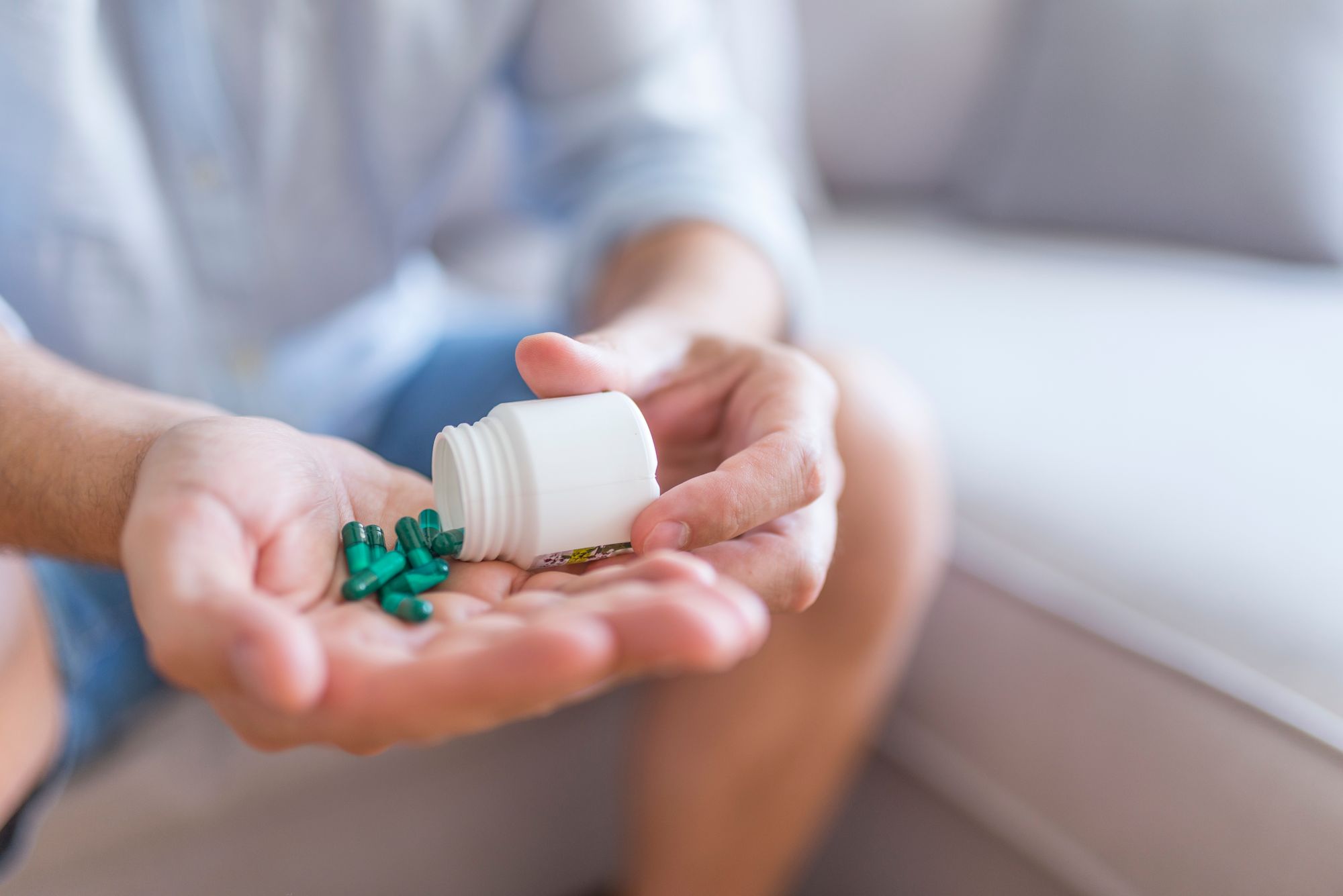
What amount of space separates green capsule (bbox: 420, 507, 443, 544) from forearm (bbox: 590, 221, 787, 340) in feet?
0.65

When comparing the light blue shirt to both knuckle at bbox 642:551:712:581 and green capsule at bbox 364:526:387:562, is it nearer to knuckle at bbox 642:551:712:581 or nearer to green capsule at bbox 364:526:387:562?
green capsule at bbox 364:526:387:562

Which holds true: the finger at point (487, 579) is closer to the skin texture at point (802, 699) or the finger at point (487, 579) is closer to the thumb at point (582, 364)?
the thumb at point (582, 364)

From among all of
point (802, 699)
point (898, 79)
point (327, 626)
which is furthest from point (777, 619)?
point (898, 79)

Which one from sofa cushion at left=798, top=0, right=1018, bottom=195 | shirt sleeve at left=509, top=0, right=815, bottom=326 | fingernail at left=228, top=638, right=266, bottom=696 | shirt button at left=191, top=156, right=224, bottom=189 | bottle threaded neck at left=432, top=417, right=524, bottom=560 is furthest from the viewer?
→ sofa cushion at left=798, top=0, right=1018, bottom=195

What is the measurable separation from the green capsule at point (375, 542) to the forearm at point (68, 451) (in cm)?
10

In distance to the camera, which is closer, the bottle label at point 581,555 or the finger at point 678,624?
the finger at point 678,624

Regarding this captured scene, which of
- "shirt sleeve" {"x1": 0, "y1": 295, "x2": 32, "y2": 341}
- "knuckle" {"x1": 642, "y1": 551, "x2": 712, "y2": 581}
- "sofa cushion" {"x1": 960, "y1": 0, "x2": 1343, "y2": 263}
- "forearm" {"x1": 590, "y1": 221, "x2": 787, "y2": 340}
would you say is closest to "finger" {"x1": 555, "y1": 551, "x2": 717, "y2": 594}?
"knuckle" {"x1": 642, "y1": 551, "x2": 712, "y2": 581}

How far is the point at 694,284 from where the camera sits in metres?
0.65

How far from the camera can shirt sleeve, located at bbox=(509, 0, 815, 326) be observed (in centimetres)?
74

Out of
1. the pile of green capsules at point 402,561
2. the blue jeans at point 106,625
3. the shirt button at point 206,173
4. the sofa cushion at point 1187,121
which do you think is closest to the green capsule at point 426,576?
the pile of green capsules at point 402,561

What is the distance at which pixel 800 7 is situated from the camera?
1.15m

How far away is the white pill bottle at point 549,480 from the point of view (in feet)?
1.24

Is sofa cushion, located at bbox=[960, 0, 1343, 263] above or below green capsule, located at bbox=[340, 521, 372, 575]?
above

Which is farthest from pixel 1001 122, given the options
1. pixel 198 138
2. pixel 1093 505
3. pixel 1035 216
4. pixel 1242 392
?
pixel 198 138
